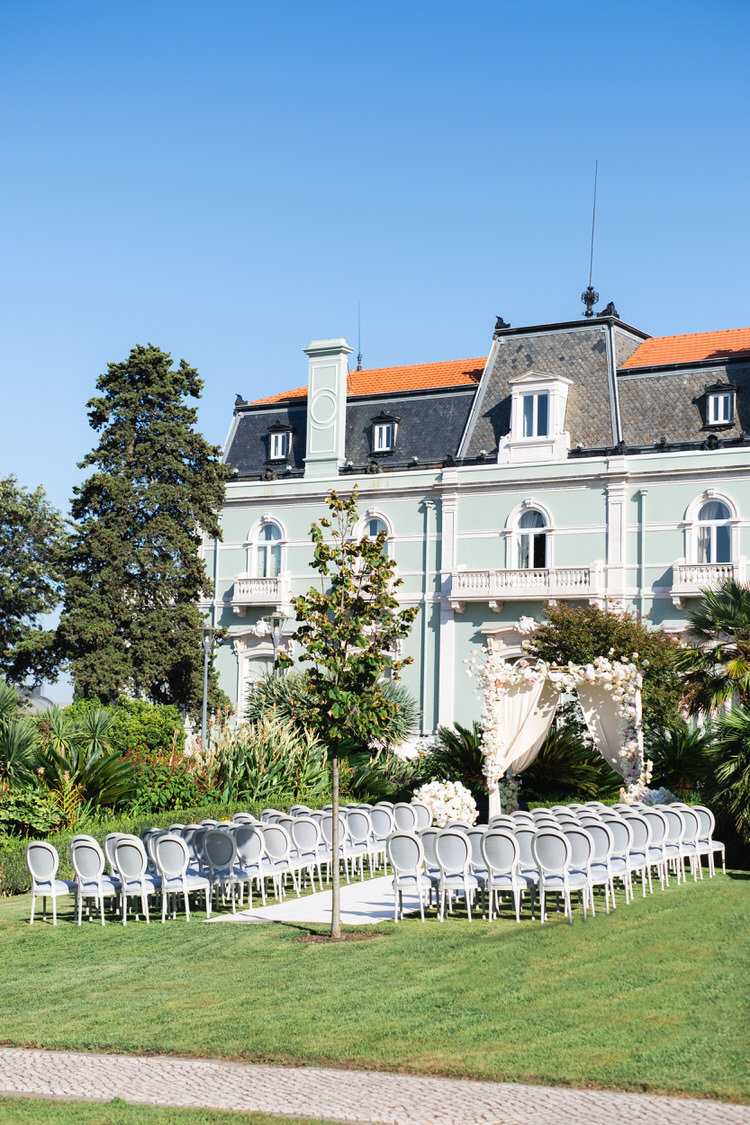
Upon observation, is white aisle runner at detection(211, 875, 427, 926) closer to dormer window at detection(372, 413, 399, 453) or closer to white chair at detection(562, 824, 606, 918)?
white chair at detection(562, 824, 606, 918)

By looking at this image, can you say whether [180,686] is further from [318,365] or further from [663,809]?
[663,809]

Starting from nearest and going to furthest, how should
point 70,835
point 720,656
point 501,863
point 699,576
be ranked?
point 501,863, point 70,835, point 720,656, point 699,576

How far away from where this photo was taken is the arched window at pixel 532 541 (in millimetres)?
40375

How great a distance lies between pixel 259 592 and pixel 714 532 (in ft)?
48.0

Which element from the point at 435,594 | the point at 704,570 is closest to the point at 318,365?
the point at 435,594

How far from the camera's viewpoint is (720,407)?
38.7 m

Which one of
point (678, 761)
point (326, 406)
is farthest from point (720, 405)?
point (678, 761)

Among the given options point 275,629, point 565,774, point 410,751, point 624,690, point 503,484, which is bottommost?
point 565,774

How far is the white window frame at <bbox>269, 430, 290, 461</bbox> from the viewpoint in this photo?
150 ft

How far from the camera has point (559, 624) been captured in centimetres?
3244

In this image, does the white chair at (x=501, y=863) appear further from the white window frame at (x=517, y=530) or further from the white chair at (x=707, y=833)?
the white window frame at (x=517, y=530)

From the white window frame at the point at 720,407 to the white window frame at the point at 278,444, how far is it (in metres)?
14.4

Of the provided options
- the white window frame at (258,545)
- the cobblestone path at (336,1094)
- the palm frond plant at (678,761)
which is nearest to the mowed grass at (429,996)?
the cobblestone path at (336,1094)

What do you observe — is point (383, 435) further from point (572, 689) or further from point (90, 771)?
point (90, 771)
